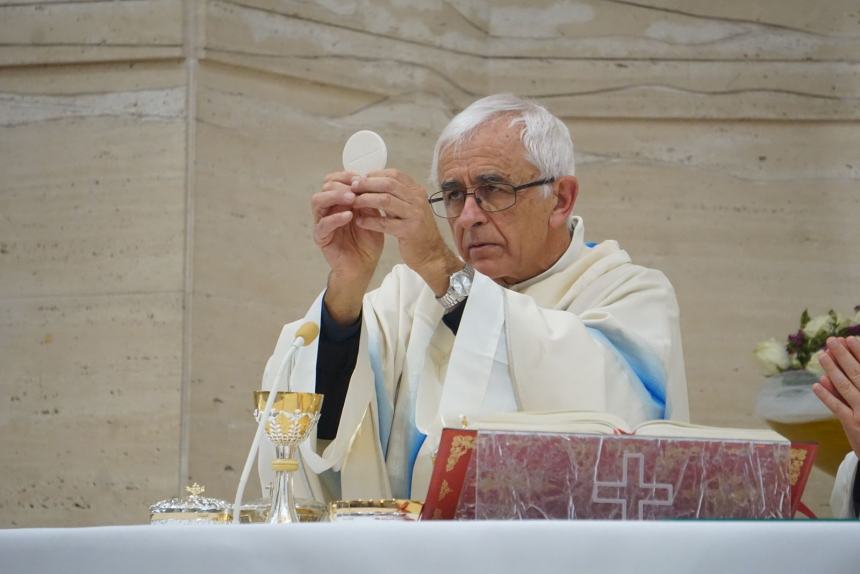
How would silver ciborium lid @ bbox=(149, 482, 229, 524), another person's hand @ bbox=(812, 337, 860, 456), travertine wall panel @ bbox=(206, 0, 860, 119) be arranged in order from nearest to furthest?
silver ciborium lid @ bbox=(149, 482, 229, 524) → another person's hand @ bbox=(812, 337, 860, 456) → travertine wall panel @ bbox=(206, 0, 860, 119)

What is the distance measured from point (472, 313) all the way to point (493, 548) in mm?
1793

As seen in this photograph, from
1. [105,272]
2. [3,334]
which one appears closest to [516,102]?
[105,272]

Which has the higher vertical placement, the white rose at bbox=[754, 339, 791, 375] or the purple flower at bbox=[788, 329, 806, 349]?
the purple flower at bbox=[788, 329, 806, 349]

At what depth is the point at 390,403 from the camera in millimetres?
3975

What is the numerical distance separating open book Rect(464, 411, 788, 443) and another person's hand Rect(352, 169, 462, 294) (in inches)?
41.4

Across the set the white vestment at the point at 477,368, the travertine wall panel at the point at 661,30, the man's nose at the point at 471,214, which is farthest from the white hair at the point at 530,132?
the travertine wall panel at the point at 661,30

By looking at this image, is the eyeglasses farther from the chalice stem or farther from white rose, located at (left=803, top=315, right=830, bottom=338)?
the chalice stem

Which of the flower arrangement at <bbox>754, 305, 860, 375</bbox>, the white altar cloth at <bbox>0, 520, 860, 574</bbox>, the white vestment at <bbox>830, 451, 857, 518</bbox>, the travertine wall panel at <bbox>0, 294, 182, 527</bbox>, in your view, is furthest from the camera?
the travertine wall panel at <bbox>0, 294, 182, 527</bbox>

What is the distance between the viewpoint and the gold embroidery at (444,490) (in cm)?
239

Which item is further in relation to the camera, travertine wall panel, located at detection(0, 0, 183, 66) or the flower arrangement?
travertine wall panel, located at detection(0, 0, 183, 66)

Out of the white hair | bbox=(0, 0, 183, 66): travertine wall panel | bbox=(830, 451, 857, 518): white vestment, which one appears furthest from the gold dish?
bbox=(0, 0, 183, 66): travertine wall panel

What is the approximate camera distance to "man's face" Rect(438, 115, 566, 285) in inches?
171

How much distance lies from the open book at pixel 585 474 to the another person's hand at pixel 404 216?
1242 millimetres

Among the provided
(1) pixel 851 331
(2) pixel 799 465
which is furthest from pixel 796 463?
(1) pixel 851 331
